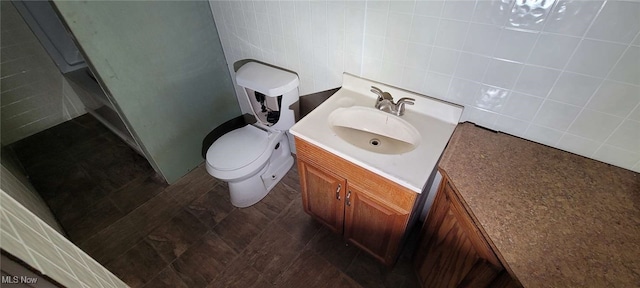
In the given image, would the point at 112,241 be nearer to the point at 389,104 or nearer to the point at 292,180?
the point at 292,180

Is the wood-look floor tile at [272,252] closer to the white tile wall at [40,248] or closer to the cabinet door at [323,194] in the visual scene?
the cabinet door at [323,194]

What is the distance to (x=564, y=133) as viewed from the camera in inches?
36.8

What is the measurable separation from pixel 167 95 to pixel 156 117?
0.16m

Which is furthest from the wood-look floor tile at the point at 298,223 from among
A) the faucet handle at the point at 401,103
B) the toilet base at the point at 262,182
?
the faucet handle at the point at 401,103

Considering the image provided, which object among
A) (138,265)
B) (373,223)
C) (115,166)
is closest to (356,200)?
(373,223)

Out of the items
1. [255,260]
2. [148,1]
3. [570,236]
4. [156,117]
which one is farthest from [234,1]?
[570,236]

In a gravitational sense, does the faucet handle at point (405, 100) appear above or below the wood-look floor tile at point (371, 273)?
above

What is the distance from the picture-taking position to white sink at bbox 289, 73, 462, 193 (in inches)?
36.1

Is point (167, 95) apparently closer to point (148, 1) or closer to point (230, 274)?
point (148, 1)

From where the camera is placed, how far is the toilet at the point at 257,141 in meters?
1.47

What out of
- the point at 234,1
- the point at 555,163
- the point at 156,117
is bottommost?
the point at 156,117

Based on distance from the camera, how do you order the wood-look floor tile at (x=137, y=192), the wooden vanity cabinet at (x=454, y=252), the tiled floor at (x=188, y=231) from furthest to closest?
the wood-look floor tile at (x=137, y=192) < the tiled floor at (x=188, y=231) < the wooden vanity cabinet at (x=454, y=252)

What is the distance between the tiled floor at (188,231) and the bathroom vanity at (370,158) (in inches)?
9.2

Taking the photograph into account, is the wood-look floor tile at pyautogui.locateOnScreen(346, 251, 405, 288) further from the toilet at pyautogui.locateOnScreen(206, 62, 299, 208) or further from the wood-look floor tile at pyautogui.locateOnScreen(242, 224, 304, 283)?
the toilet at pyautogui.locateOnScreen(206, 62, 299, 208)
